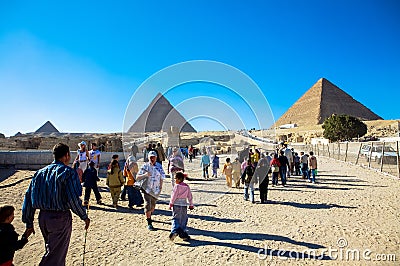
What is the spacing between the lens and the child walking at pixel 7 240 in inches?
86.9

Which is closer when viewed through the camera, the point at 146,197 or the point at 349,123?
the point at 146,197

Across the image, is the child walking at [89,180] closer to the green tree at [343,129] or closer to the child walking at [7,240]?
the child walking at [7,240]

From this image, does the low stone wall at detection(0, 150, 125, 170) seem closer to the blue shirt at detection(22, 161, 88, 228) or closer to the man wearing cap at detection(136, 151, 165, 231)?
the man wearing cap at detection(136, 151, 165, 231)

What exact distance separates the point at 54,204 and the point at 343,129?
48.6m

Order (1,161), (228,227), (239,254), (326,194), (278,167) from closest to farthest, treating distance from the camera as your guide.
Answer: (239,254), (228,227), (326,194), (278,167), (1,161)

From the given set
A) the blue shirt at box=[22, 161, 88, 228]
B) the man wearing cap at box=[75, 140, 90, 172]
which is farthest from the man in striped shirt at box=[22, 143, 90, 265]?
the man wearing cap at box=[75, 140, 90, 172]

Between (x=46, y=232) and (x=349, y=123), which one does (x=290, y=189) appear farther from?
(x=349, y=123)

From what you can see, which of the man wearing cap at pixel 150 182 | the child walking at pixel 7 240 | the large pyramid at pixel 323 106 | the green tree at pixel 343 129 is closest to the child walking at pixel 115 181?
the man wearing cap at pixel 150 182

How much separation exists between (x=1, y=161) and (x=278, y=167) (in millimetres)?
11936

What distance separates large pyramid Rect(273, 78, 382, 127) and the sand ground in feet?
388

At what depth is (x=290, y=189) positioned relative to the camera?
8203 millimetres

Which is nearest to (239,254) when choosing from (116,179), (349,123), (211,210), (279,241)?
(279,241)

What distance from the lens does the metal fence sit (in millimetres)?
11775

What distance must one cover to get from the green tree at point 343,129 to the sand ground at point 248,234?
4095 cm
